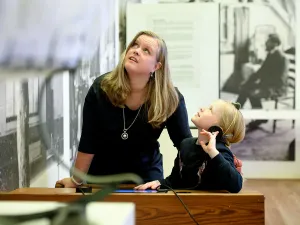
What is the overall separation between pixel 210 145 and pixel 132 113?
37 cm

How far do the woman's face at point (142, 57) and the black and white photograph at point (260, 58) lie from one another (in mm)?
2584

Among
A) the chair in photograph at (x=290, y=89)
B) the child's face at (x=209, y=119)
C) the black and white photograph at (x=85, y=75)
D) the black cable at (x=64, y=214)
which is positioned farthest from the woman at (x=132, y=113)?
the chair in photograph at (x=290, y=89)

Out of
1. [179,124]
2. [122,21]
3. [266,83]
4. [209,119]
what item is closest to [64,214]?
[209,119]

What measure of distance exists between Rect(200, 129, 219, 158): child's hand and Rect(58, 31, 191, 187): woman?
0.22 m

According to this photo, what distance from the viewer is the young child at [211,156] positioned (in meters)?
1.38

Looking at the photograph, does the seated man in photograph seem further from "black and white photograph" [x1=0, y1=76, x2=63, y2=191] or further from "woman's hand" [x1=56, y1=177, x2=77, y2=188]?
"woman's hand" [x1=56, y1=177, x2=77, y2=188]

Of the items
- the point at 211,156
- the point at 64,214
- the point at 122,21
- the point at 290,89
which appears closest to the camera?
the point at 64,214

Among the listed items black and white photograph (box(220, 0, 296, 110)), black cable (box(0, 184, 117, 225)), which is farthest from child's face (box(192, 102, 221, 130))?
black and white photograph (box(220, 0, 296, 110))

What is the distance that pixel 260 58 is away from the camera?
14.0ft

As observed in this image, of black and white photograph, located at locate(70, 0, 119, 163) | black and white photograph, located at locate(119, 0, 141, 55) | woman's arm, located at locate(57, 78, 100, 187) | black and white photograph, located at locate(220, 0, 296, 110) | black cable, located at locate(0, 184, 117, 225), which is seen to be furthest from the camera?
black and white photograph, located at locate(220, 0, 296, 110)

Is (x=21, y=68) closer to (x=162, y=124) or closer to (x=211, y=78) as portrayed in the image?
(x=162, y=124)

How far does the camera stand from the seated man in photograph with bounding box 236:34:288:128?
13.9ft

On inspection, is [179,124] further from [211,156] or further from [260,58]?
[260,58]

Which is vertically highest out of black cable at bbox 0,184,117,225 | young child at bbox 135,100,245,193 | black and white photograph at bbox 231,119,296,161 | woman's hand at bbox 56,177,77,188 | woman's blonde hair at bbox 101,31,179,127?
woman's blonde hair at bbox 101,31,179,127
